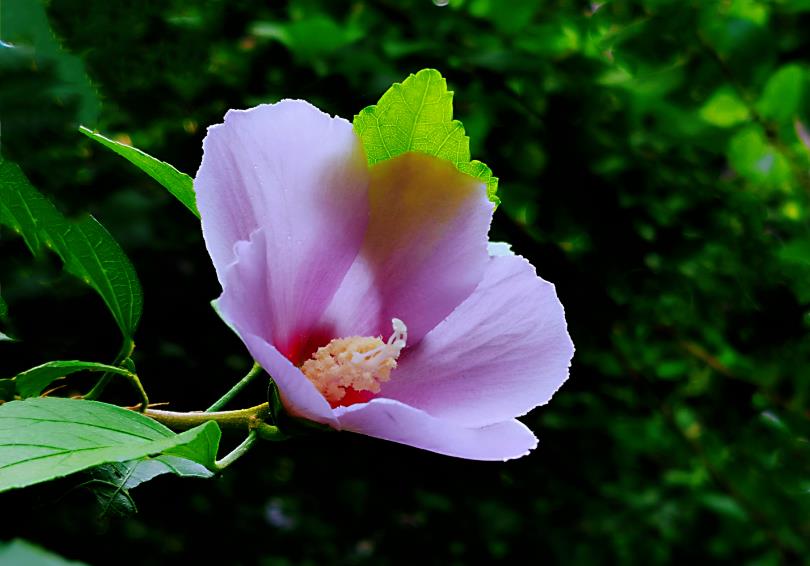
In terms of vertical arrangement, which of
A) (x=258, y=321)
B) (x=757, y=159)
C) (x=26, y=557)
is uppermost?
(x=757, y=159)

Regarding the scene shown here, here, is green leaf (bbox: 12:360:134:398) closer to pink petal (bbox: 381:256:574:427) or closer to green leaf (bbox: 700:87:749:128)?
pink petal (bbox: 381:256:574:427)

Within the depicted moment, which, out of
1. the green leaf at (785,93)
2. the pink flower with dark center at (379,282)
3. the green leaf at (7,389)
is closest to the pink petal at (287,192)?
the pink flower with dark center at (379,282)

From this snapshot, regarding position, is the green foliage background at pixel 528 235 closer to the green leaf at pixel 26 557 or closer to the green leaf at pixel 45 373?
the green leaf at pixel 45 373

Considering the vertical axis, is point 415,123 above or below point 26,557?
above

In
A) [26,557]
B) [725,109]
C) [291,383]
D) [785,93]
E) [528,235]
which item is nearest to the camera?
[26,557]

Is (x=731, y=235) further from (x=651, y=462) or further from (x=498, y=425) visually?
(x=498, y=425)

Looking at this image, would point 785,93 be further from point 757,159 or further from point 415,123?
point 415,123

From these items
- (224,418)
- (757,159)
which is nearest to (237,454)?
(224,418)

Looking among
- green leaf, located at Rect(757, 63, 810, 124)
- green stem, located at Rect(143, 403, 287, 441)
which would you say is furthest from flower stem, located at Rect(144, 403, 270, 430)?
green leaf, located at Rect(757, 63, 810, 124)
